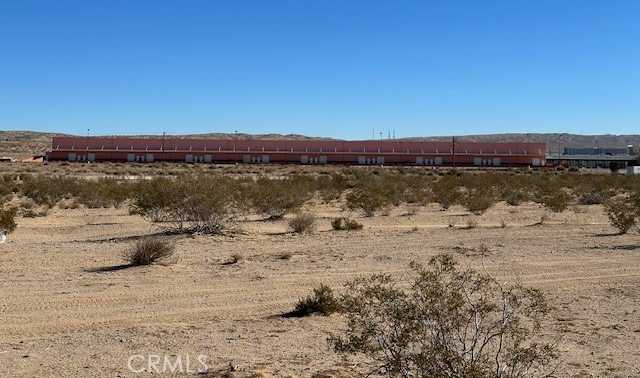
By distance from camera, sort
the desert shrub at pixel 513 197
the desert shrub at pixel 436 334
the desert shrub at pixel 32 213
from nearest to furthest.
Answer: the desert shrub at pixel 436 334 < the desert shrub at pixel 32 213 < the desert shrub at pixel 513 197

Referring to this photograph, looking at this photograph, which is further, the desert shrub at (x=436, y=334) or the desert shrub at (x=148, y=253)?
the desert shrub at (x=148, y=253)

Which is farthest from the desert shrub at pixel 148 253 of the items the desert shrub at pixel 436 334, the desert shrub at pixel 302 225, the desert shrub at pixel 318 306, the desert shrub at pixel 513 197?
the desert shrub at pixel 513 197

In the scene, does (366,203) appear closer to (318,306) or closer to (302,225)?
(302,225)

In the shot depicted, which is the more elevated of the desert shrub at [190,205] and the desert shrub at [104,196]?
the desert shrub at [190,205]

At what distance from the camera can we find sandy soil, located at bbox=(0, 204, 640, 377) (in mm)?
9156

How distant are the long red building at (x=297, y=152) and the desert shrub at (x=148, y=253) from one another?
98.1 meters

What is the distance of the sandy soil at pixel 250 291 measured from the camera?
9156mm

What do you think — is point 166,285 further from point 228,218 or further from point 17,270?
point 228,218

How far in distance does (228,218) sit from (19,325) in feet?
43.8

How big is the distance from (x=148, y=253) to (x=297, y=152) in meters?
101

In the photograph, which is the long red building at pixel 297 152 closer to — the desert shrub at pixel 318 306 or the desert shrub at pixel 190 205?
the desert shrub at pixel 190 205

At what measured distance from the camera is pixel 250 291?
529 inches

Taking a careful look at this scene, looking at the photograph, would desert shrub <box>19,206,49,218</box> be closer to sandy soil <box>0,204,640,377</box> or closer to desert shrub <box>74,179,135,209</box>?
desert shrub <box>74,179,135,209</box>

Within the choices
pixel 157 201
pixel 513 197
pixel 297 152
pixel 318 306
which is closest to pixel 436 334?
pixel 318 306
